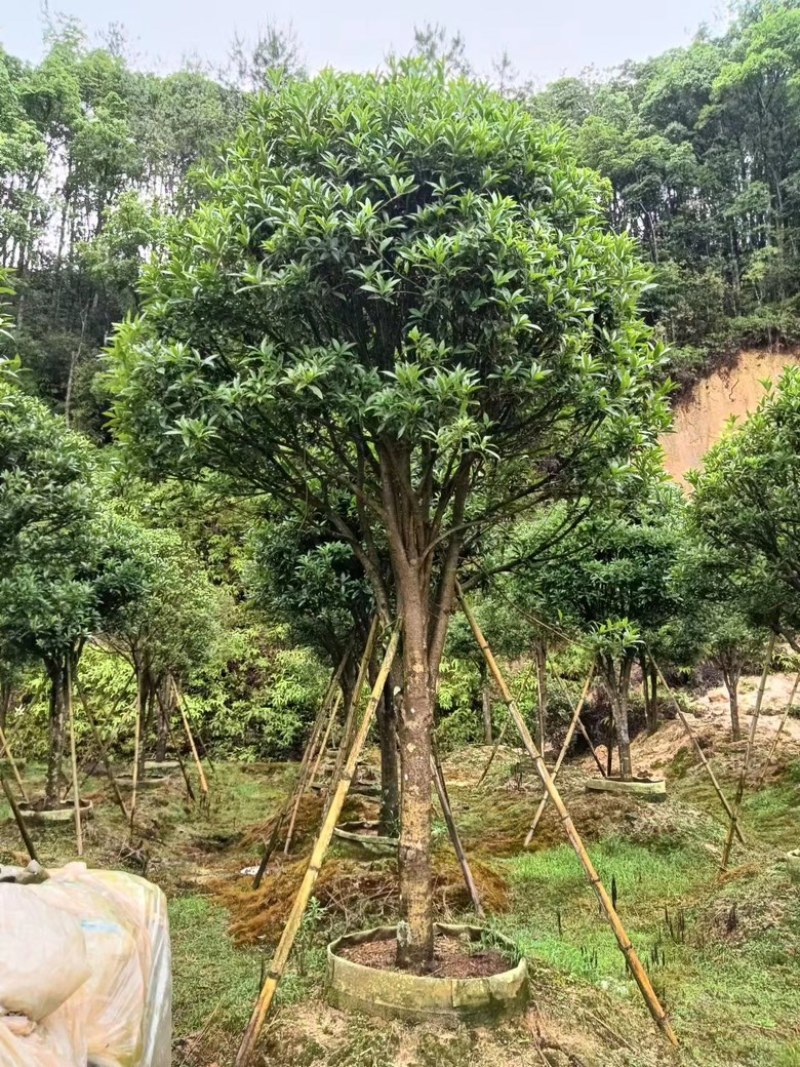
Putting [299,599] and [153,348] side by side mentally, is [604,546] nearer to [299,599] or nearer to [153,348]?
[299,599]

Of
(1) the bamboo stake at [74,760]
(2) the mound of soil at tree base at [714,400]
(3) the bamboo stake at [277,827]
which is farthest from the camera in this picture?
(2) the mound of soil at tree base at [714,400]

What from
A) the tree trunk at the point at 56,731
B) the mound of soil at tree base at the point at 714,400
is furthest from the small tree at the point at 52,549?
the mound of soil at tree base at the point at 714,400

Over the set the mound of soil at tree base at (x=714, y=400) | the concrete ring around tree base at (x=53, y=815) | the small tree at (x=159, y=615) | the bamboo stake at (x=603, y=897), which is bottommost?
the concrete ring around tree base at (x=53, y=815)

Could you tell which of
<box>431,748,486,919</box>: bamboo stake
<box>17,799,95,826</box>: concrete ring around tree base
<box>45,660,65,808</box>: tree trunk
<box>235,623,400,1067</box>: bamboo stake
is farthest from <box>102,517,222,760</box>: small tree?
<box>235,623,400,1067</box>: bamboo stake

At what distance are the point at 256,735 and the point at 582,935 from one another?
17.4m

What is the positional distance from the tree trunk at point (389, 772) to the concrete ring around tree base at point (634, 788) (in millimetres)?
4467

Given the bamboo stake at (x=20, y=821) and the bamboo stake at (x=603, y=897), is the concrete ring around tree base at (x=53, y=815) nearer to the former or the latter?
the bamboo stake at (x=20, y=821)

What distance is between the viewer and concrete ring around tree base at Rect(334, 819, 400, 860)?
8953 millimetres

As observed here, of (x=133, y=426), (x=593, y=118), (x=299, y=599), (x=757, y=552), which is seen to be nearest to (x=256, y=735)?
(x=299, y=599)

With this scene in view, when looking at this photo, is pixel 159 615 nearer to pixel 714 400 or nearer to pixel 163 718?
pixel 163 718

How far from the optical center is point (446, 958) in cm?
512

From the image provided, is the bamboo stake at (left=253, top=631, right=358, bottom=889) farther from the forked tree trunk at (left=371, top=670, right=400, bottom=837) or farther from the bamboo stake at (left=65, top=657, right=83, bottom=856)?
the bamboo stake at (left=65, top=657, right=83, bottom=856)

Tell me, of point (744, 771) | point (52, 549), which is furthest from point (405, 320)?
point (744, 771)

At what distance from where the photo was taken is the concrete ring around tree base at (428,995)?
14.3 feet
